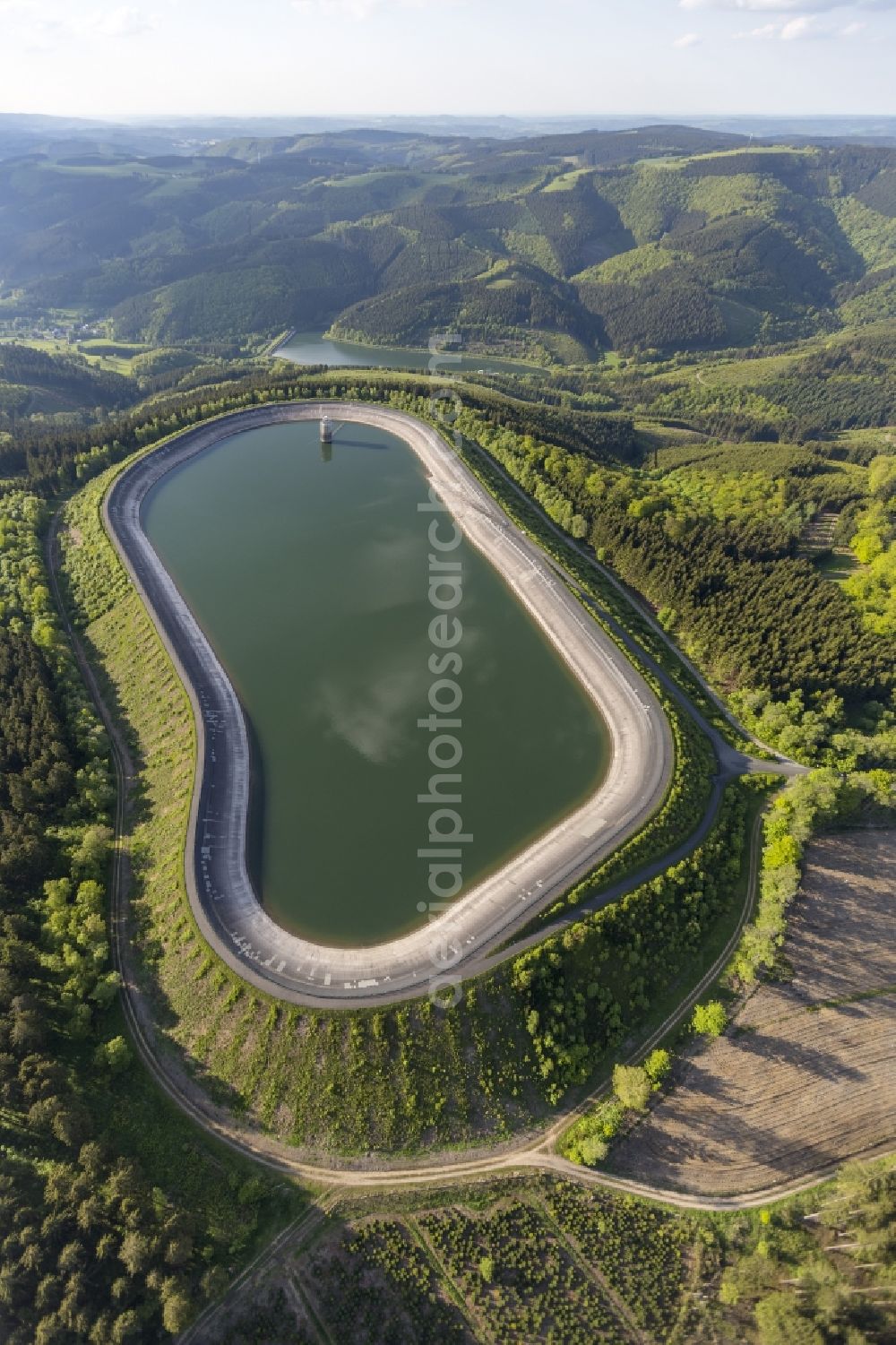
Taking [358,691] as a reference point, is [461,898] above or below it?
below

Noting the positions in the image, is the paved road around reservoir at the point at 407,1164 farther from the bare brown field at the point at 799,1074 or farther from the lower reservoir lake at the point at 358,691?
the lower reservoir lake at the point at 358,691

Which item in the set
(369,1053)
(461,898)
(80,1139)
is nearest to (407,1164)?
(369,1053)

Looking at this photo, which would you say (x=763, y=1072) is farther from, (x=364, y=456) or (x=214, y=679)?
(x=364, y=456)

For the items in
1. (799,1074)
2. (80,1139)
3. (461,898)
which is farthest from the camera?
(461,898)

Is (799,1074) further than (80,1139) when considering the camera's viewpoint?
Yes

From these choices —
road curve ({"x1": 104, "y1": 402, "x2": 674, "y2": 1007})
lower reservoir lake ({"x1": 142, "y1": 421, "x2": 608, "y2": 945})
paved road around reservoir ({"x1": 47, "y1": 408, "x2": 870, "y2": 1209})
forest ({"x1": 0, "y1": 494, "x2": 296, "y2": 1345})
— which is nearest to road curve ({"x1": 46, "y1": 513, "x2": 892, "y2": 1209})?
paved road around reservoir ({"x1": 47, "y1": 408, "x2": 870, "y2": 1209})

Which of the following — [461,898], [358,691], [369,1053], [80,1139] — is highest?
[358,691]

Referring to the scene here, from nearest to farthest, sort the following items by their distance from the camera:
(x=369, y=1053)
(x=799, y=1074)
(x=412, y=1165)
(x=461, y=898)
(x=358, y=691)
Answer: (x=412, y=1165) → (x=369, y=1053) → (x=799, y=1074) → (x=461, y=898) → (x=358, y=691)

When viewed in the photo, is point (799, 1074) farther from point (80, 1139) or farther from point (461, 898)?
point (80, 1139)
